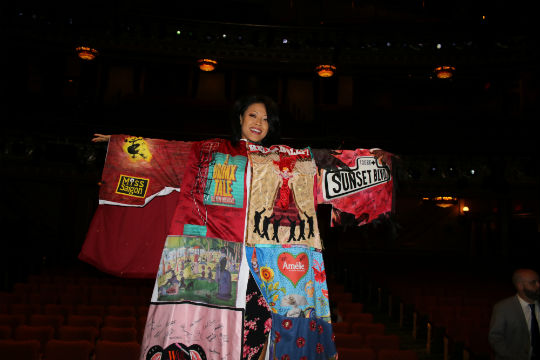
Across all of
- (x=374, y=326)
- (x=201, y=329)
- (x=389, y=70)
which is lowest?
(x=374, y=326)

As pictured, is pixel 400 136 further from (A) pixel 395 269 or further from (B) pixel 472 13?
(B) pixel 472 13

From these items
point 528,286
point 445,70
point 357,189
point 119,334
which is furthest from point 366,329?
point 445,70

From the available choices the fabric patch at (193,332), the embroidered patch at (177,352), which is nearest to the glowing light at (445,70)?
the fabric patch at (193,332)

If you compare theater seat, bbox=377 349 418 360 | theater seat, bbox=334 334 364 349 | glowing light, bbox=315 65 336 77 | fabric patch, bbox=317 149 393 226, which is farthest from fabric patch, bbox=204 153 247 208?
glowing light, bbox=315 65 336 77

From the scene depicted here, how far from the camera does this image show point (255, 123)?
2463mm

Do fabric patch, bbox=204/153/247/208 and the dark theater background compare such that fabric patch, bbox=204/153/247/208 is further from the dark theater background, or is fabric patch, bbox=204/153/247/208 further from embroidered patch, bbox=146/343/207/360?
the dark theater background

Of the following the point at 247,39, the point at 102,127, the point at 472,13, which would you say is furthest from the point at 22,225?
the point at 472,13

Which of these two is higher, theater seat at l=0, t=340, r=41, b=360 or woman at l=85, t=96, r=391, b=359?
woman at l=85, t=96, r=391, b=359

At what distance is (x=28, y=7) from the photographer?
12.3 metres

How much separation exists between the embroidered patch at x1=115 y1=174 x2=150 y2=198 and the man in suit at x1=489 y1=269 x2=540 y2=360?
127 inches

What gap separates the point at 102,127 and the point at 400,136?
8.27 meters

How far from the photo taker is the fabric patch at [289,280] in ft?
7.09

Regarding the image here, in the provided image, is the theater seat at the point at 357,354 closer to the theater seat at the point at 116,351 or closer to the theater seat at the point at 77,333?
the theater seat at the point at 116,351

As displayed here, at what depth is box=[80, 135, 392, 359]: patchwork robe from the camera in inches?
83.0
